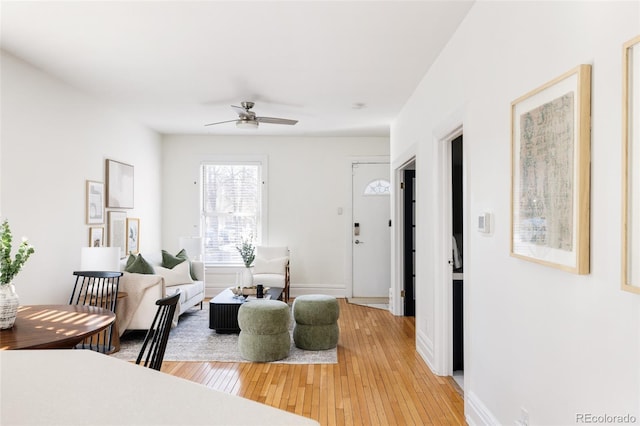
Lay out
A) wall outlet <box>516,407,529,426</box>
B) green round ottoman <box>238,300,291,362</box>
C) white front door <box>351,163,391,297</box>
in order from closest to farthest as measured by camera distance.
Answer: wall outlet <box>516,407,529,426</box>
green round ottoman <box>238,300,291,362</box>
white front door <box>351,163,391,297</box>

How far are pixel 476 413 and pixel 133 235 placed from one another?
16.2 ft

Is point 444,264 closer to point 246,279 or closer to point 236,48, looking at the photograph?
point 236,48

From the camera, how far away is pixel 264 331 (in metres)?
4.07

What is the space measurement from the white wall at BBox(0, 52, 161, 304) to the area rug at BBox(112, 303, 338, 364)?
2.76 feet

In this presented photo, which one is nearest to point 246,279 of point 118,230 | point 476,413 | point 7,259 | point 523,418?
point 118,230

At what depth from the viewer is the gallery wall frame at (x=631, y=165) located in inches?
52.2

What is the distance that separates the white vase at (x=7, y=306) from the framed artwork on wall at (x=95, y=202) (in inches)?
102

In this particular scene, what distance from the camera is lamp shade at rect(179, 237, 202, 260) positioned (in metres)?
6.70

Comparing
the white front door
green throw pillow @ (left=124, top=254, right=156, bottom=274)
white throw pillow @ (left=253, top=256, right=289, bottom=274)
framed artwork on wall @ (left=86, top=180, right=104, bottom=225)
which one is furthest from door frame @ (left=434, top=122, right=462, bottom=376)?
framed artwork on wall @ (left=86, top=180, right=104, bottom=225)

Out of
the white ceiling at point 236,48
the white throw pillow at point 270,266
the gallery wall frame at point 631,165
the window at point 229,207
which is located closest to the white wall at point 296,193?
the window at point 229,207

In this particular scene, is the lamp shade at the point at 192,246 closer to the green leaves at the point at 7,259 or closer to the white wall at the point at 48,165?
the white wall at the point at 48,165

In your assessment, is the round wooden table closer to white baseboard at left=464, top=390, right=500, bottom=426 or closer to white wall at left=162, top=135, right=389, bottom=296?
white baseboard at left=464, top=390, right=500, bottom=426

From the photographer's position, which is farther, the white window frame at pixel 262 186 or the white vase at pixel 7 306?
the white window frame at pixel 262 186

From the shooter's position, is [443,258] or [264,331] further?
[264,331]
